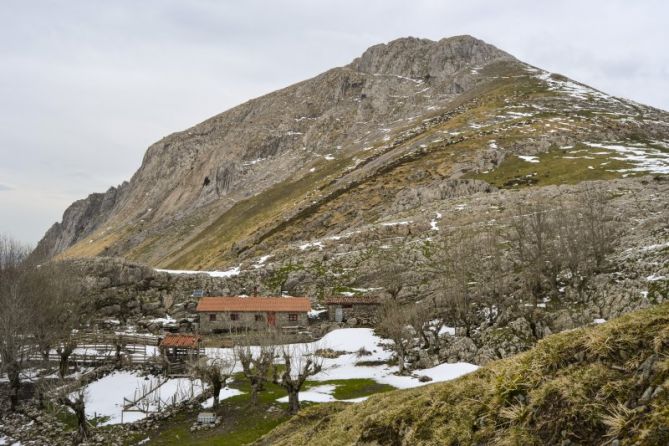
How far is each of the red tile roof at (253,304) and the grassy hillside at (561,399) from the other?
63.8 meters

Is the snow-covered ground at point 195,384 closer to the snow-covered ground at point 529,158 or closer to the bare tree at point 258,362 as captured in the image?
the bare tree at point 258,362

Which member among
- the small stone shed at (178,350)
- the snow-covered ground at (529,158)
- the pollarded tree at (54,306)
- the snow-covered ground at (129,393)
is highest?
the snow-covered ground at (529,158)

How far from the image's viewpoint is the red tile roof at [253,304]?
72.5 meters

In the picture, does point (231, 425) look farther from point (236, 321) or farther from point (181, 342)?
point (236, 321)

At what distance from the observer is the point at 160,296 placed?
79.9 metres

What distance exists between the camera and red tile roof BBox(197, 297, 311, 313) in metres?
72.5

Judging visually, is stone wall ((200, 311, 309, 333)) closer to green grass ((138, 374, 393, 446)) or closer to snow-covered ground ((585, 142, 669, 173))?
green grass ((138, 374, 393, 446))

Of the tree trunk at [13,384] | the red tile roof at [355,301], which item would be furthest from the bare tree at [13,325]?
the red tile roof at [355,301]

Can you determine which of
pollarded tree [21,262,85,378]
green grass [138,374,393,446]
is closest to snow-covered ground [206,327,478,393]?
green grass [138,374,393,446]

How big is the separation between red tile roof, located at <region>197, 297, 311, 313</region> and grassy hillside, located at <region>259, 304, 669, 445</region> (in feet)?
209

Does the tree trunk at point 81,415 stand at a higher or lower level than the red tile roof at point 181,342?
lower

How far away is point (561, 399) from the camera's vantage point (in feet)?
22.4

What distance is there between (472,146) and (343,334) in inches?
3891

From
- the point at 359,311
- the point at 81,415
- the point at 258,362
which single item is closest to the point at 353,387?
the point at 258,362
